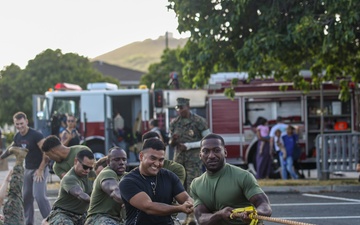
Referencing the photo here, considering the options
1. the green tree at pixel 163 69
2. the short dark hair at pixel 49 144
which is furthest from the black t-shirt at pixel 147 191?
the green tree at pixel 163 69

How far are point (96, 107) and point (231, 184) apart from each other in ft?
59.8

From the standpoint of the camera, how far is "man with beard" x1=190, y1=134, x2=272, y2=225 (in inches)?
286

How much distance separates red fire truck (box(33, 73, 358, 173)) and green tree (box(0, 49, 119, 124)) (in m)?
26.3

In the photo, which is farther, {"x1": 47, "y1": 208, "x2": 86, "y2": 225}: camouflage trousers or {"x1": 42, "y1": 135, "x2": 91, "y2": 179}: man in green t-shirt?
{"x1": 42, "y1": 135, "x2": 91, "y2": 179}: man in green t-shirt

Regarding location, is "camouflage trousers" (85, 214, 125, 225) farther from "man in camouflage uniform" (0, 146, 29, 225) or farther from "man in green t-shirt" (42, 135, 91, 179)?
"man in camouflage uniform" (0, 146, 29, 225)

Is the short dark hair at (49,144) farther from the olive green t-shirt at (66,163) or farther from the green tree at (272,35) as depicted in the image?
the green tree at (272,35)

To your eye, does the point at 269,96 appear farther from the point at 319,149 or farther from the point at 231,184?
the point at 231,184

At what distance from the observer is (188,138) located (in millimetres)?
13969

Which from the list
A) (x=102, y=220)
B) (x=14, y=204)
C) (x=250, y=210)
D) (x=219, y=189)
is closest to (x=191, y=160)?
(x=14, y=204)

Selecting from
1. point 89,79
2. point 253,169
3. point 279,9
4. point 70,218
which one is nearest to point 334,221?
point 70,218

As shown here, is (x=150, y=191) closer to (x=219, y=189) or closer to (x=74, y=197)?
(x=219, y=189)

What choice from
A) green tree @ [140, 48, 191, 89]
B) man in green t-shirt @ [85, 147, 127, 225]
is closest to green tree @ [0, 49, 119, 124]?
green tree @ [140, 48, 191, 89]

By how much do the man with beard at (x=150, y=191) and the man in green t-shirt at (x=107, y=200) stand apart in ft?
5.11

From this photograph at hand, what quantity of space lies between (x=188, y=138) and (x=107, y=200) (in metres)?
4.72
